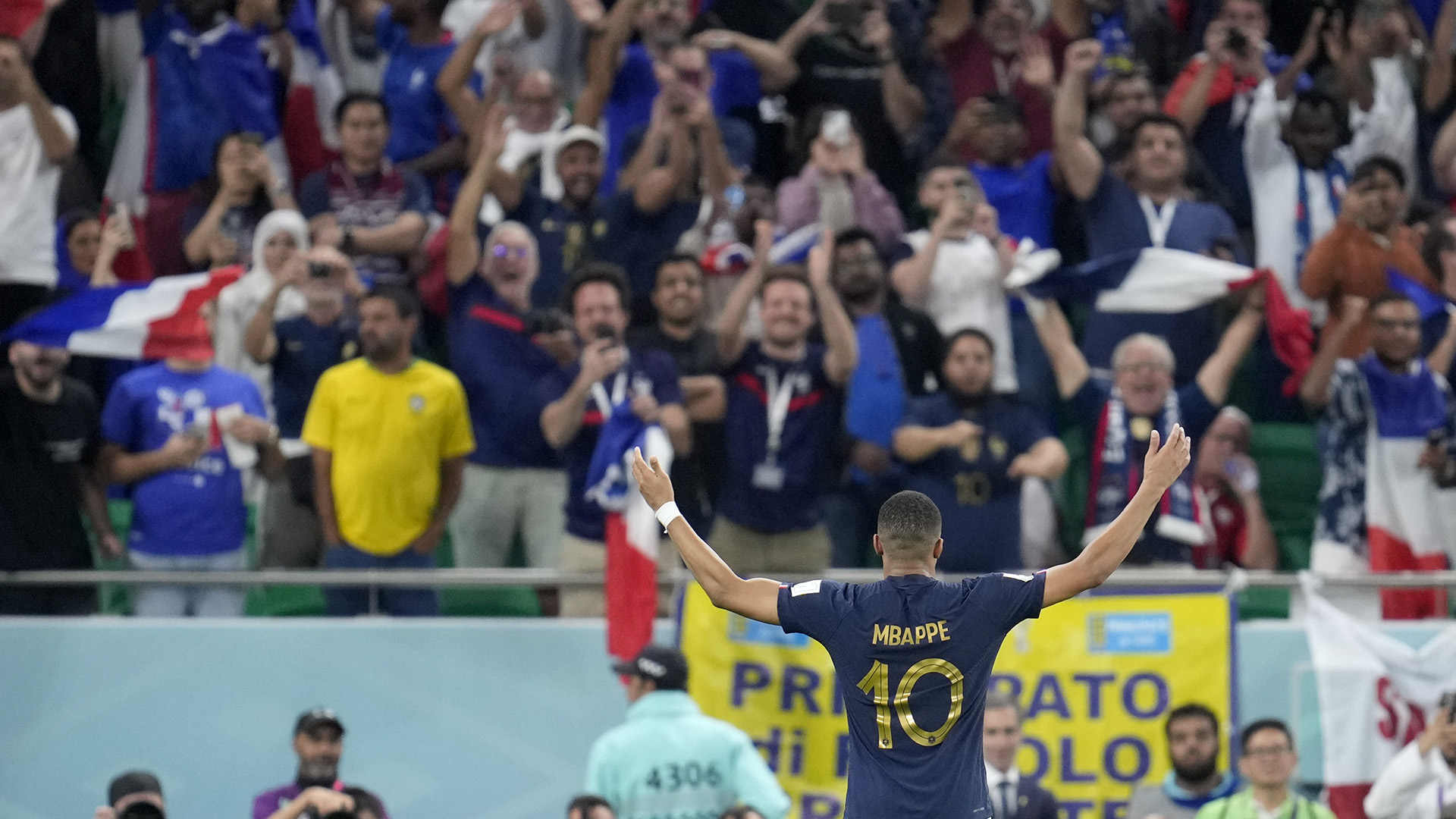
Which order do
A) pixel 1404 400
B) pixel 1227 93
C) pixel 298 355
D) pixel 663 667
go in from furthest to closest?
pixel 1227 93 < pixel 298 355 < pixel 1404 400 < pixel 663 667

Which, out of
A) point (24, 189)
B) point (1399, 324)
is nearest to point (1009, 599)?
point (1399, 324)

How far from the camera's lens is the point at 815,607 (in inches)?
217

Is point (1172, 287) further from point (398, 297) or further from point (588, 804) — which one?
point (588, 804)

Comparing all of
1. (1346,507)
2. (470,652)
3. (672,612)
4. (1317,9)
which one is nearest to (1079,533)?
(1346,507)

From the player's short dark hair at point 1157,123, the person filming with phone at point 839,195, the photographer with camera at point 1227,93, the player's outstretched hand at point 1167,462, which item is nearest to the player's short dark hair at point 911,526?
the player's outstretched hand at point 1167,462

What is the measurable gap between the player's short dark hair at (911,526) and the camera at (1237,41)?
23.2 ft

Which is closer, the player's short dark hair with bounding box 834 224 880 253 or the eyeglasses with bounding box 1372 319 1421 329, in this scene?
the eyeglasses with bounding box 1372 319 1421 329

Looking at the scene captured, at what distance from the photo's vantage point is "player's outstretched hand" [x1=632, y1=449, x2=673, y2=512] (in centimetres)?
562

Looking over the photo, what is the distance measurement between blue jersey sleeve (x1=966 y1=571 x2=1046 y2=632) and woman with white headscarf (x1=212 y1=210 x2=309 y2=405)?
5682 mm

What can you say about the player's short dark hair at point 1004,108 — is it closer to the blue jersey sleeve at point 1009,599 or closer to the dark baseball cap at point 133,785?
the dark baseball cap at point 133,785

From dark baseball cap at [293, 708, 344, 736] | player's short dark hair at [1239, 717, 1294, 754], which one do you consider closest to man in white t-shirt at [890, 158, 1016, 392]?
player's short dark hair at [1239, 717, 1294, 754]

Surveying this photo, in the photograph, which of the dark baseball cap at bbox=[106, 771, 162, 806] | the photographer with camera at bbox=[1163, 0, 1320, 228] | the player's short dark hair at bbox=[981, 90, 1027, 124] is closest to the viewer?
the dark baseball cap at bbox=[106, 771, 162, 806]

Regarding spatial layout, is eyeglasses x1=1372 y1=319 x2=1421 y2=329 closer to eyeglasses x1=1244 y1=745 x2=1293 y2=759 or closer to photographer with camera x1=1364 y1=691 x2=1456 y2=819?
photographer with camera x1=1364 y1=691 x2=1456 y2=819

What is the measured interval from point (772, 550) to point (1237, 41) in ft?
14.7
